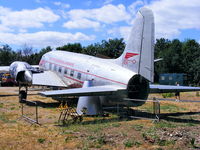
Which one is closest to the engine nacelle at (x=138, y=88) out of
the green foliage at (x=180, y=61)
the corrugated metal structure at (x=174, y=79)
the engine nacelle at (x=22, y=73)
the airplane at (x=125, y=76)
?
the airplane at (x=125, y=76)

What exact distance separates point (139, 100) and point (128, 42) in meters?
3.56

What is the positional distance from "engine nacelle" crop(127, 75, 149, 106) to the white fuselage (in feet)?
1.53

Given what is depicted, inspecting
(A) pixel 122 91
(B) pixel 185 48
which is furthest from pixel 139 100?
(B) pixel 185 48

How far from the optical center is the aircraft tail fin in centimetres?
1520

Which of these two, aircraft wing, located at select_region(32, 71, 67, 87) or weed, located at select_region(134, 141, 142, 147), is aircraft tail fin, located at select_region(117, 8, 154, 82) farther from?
aircraft wing, located at select_region(32, 71, 67, 87)

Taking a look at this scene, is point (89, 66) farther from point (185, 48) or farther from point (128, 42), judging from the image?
point (185, 48)

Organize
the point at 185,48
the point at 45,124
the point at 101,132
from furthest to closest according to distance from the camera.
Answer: the point at 185,48 → the point at 45,124 → the point at 101,132

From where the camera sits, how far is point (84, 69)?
1888 cm

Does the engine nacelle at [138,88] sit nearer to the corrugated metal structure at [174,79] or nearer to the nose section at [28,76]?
the nose section at [28,76]

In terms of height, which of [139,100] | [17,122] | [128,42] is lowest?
[17,122]

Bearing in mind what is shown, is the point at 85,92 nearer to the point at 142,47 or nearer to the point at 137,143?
the point at 142,47

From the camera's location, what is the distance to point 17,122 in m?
14.1

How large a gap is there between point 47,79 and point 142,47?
955 cm

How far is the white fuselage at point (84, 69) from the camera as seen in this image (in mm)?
15913
